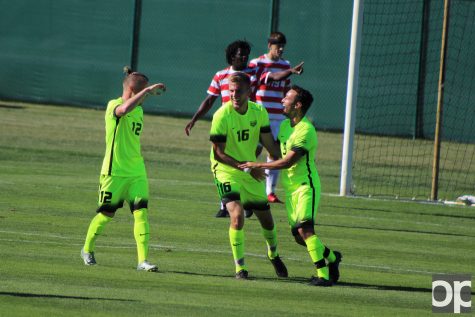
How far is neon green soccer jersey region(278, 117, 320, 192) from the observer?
11.2 meters

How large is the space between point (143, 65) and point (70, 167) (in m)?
12.3

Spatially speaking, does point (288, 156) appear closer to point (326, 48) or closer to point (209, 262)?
point (209, 262)

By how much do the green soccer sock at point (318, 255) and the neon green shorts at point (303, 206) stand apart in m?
0.20

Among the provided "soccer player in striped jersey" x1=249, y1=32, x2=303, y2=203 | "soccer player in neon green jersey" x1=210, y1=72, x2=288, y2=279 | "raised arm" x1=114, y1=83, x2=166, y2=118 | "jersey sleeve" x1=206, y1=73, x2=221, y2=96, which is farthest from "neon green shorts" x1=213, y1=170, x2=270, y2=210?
"soccer player in striped jersey" x1=249, y1=32, x2=303, y2=203

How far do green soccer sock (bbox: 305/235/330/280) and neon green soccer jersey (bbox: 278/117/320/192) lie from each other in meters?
0.60

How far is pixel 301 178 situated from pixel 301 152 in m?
0.26

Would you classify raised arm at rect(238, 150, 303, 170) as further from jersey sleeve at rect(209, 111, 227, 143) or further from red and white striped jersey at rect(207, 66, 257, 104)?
red and white striped jersey at rect(207, 66, 257, 104)

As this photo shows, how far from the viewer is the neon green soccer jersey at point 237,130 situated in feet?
37.3

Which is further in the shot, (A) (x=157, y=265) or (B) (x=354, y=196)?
(B) (x=354, y=196)

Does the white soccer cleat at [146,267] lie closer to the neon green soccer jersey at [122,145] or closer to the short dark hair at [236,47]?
the neon green soccer jersey at [122,145]

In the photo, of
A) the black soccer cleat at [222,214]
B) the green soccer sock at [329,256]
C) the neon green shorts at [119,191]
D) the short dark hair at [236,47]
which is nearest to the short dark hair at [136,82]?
the neon green shorts at [119,191]

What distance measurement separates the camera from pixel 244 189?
11.4 m

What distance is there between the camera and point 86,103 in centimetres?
3297

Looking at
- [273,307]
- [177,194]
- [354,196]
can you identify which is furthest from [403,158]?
[273,307]
